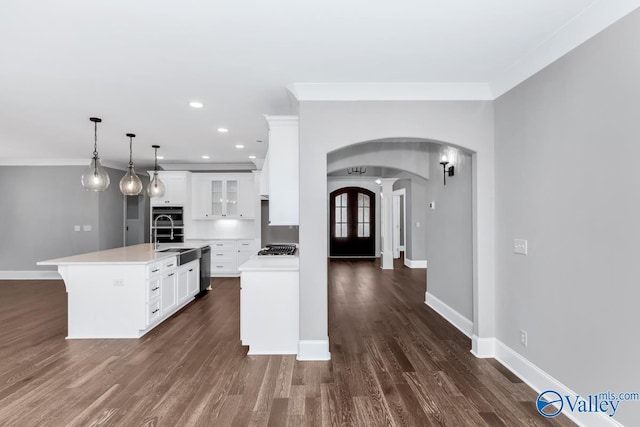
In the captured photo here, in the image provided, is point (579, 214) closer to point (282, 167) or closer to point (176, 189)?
point (282, 167)

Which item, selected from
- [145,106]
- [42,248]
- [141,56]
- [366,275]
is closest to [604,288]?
[141,56]

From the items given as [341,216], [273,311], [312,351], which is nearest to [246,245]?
[341,216]

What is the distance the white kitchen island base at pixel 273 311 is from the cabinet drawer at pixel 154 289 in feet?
4.49

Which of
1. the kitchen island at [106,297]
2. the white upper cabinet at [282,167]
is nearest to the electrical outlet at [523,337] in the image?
the white upper cabinet at [282,167]

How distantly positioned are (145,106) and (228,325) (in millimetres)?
2780

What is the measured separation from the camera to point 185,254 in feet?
15.9

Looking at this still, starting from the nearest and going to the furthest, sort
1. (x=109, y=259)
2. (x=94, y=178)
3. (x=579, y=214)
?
(x=579, y=214)
(x=109, y=259)
(x=94, y=178)

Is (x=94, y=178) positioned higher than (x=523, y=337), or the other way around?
(x=94, y=178)

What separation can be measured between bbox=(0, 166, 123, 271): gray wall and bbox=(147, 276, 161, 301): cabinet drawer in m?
4.12

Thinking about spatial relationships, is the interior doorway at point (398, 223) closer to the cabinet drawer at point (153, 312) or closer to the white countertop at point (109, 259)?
the white countertop at point (109, 259)

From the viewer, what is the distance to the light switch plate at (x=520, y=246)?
269cm

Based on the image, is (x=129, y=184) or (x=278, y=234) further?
(x=278, y=234)

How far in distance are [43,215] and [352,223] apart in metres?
7.79

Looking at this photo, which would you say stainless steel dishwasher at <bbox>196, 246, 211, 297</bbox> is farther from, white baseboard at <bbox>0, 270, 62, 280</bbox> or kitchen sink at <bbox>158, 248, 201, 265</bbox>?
white baseboard at <bbox>0, 270, 62, 280</bbox>
